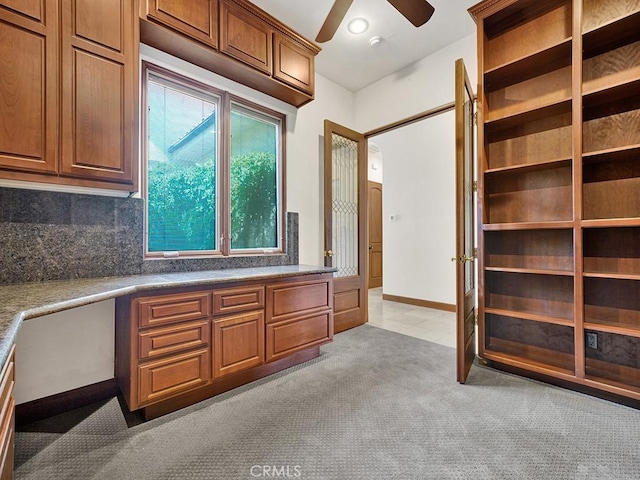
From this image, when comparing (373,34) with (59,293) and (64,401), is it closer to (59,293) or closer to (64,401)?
(59,293)

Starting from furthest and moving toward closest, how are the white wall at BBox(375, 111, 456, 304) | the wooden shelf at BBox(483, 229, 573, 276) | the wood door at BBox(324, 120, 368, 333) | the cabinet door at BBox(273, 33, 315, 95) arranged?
the white wall at BBox(375, 111, 456, 304)
the wood door at BBox(324, 120, 368, 333)
the cabinet door at BBox(273, 33, 315, 95)
the wooden shelf at BBox(483, 229, 573, 276)

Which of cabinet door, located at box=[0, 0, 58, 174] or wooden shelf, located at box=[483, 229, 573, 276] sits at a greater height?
cabinet door, located at box=[0, 0, 58, 174]

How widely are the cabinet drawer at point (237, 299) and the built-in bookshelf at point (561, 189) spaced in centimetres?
189

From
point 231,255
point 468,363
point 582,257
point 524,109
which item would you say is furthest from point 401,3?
point 468,363

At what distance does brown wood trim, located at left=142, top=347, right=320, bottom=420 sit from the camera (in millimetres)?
1889

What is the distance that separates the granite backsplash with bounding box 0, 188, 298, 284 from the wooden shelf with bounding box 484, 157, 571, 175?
2746 millimetres

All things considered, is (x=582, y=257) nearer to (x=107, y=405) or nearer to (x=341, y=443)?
(x=341, y=443)

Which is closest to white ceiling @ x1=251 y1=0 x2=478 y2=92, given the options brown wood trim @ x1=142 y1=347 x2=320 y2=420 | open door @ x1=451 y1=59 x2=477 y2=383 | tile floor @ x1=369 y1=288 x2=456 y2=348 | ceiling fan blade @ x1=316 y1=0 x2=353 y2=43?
ceiling fan blade @ x1=316 y1=0 x2=353 y2=43

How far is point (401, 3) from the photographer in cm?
218

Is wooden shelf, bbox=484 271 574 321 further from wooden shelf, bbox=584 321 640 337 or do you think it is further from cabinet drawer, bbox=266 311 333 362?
cabinet drawer, bbox=266 311 333 362

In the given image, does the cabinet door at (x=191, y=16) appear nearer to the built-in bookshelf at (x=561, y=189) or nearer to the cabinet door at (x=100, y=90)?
the cabinet door at (x=100, y=90)

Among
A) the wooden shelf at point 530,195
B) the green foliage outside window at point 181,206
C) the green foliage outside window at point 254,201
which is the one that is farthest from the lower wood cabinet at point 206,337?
A: the wooden shelf at point 530,195

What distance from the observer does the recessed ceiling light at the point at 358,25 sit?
2.91 m

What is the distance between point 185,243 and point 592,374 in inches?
131
